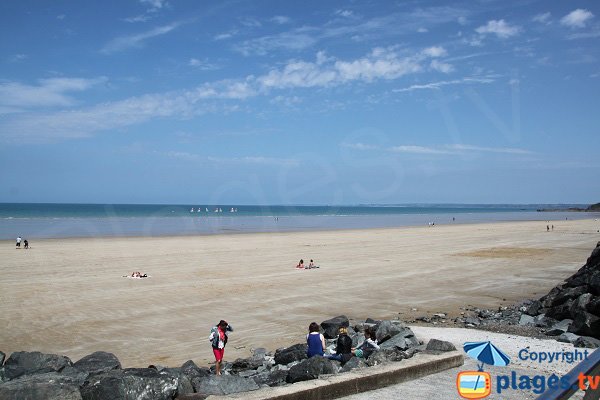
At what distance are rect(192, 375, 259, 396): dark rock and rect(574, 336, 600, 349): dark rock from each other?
21.0 ft

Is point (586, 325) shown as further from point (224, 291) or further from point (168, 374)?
point (224, 291)

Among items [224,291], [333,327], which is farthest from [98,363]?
[224,291]

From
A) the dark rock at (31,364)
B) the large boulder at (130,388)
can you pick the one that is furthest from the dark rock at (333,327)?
the large boulder at (130,388)

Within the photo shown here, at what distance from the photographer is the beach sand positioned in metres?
13.0

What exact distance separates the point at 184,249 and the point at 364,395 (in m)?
30.2

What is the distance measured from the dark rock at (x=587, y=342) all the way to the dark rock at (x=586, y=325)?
49 cm

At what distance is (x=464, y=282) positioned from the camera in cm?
2083

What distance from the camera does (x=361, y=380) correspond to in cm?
665

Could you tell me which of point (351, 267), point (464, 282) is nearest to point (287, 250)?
point (351, 267)

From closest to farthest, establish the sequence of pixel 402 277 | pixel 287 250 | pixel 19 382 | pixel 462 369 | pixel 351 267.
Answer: pixel 19 382, pixel 462 369, pixel 402 277, pixel 351 267, pixel 287 250

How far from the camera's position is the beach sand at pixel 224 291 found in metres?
13.0

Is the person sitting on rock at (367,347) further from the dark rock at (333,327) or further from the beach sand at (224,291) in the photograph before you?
the beach sand at (224,291)

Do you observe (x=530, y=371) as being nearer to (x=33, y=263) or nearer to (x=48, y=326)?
(x=48, y=326)

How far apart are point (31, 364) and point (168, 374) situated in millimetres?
3232
